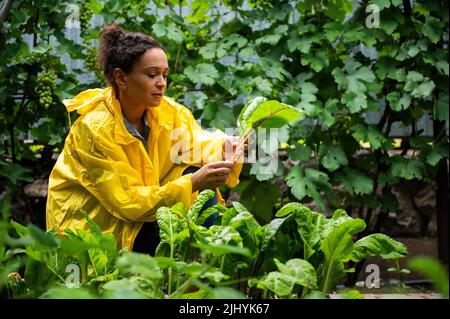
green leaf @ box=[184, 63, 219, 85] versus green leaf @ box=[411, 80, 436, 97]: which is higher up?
green leaf @ box=[184, 63, 219, 85]

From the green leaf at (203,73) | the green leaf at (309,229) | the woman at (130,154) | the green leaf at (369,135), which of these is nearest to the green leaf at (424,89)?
the green leaf at (369,135)

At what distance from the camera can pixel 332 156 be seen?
347 centimetres

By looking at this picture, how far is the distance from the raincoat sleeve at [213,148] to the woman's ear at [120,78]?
304 mm

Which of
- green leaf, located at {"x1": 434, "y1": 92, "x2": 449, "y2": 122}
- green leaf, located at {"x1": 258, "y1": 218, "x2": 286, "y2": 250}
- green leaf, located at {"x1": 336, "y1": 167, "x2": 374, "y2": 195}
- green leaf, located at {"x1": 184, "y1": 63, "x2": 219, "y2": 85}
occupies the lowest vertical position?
green leaf, located at {"x1": 336, "y1": 167, "x2": 374, "y2": 195}

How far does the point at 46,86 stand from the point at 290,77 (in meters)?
1.20

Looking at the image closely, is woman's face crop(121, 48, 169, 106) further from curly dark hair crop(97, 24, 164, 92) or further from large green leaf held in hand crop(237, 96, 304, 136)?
large green leaf held in hand crop(237, 96, 304, 136)

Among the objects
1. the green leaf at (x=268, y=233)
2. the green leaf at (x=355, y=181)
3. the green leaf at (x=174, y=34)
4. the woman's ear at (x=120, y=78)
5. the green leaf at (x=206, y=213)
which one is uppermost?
the green leaf at (x=174, y=34)

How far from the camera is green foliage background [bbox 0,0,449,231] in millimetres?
3332

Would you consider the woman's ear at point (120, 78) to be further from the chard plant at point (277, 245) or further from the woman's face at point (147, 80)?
the chard plant at point (277, 245)

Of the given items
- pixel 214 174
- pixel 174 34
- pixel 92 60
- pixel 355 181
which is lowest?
pixel 355 181

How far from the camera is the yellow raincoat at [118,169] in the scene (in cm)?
214

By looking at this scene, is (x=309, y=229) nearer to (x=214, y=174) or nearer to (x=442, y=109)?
(x=214, y=174)

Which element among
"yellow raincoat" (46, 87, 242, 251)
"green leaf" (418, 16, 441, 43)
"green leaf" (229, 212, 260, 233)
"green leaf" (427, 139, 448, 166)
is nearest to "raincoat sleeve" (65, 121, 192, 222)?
"yellow raincoat" (46, 87, 242, 251)

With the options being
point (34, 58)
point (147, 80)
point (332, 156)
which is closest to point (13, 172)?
point (34, 58)
